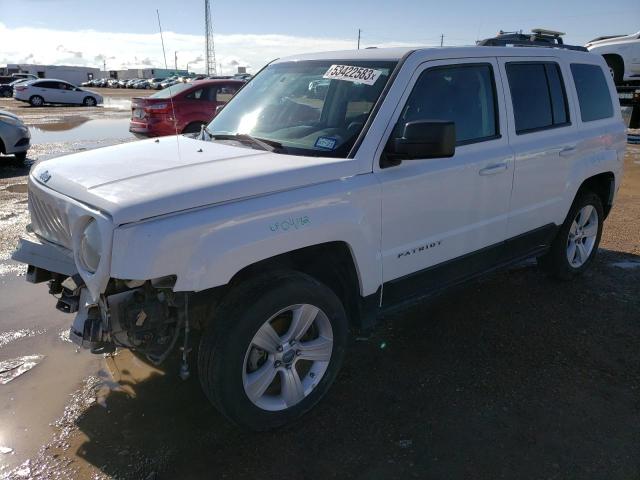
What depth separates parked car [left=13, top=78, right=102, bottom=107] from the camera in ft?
97.5

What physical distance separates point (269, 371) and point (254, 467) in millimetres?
481

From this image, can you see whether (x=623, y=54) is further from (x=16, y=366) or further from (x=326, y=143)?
(x=16, y=366)

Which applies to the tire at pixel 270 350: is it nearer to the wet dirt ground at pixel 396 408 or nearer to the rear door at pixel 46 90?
the wet dirt ground at pixel 396 408

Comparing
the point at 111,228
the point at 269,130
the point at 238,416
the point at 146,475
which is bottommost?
the point at 146,475

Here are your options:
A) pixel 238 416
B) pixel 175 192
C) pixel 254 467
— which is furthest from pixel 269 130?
pixel 254 467

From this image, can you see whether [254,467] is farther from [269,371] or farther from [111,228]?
[111,228]

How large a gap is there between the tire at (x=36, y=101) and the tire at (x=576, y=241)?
3174cm

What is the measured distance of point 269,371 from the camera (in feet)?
9.51

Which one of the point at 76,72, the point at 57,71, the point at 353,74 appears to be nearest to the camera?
the point at 353,74

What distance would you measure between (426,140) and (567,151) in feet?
6.76

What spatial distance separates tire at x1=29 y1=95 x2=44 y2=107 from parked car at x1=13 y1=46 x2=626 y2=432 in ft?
101

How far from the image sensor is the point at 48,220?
296 centimetres

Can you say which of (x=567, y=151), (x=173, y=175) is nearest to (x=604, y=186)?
(x=567, y=151)

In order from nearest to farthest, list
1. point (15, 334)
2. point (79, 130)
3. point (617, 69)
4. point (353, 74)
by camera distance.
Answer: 1. point (353, 74)
2. point (15, 334)
3. point (617, 69)
4. point (79, 130)
